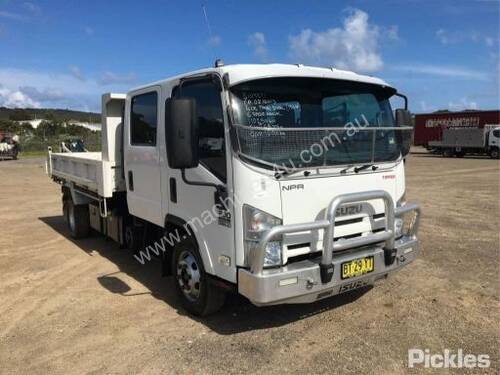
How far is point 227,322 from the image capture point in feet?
15.6

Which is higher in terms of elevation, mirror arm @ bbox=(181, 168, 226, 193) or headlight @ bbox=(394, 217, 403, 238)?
mirror arm @ bbox=(181, 168, 226, 193)

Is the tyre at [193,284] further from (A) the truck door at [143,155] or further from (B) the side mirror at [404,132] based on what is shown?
(B) the side mirror at [404,132]

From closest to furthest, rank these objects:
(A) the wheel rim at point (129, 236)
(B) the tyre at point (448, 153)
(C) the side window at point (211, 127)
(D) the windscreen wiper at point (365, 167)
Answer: (C) the side window at point (211, 127), (D) the windscreen wiper at point (365, 167), (A) the wheel rim at point (129, 236), (B) the tyre at point (448, 153)

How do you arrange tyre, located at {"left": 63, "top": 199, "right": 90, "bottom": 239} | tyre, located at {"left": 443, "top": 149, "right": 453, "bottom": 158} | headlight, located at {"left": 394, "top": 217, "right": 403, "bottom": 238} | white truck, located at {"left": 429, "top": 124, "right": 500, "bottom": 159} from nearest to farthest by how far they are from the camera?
1. headlight, located at {"left": 394, "top": 217, "right": 403, "bottom": 238}
2. tyre, located at {"left": 63, "top": 199, "right": 90, "bottom": 239}
3. white truck, located at {"left": 429, "top": 124, "right": 500, "bottom": 159}
4. tyre, located at {"left": 443, "top": 149, "right": 453, "bottom": 158}

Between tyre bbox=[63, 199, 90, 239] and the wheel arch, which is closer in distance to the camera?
the wheel arch

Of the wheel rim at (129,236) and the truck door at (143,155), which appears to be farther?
the wheel rim at (129,236)

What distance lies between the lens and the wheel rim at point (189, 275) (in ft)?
15.5

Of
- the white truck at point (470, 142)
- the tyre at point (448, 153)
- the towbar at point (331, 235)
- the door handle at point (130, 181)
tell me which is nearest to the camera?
the towbar at point (331, 235)

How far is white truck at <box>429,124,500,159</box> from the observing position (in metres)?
33.1

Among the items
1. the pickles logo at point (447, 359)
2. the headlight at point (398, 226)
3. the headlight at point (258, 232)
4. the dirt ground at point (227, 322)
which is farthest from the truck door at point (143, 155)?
the pickles logo at point (447, 359)

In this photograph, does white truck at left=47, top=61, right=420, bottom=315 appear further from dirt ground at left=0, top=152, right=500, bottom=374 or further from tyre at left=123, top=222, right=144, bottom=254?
tyre at left=123, top=222, right=144, bottom=254

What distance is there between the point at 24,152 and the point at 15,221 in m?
40.2

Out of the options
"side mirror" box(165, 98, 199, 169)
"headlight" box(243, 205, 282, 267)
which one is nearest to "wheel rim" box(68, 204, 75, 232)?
"side mirror" box(165, 98, 199, 169)

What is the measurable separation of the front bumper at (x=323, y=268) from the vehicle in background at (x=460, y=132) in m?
32.5
